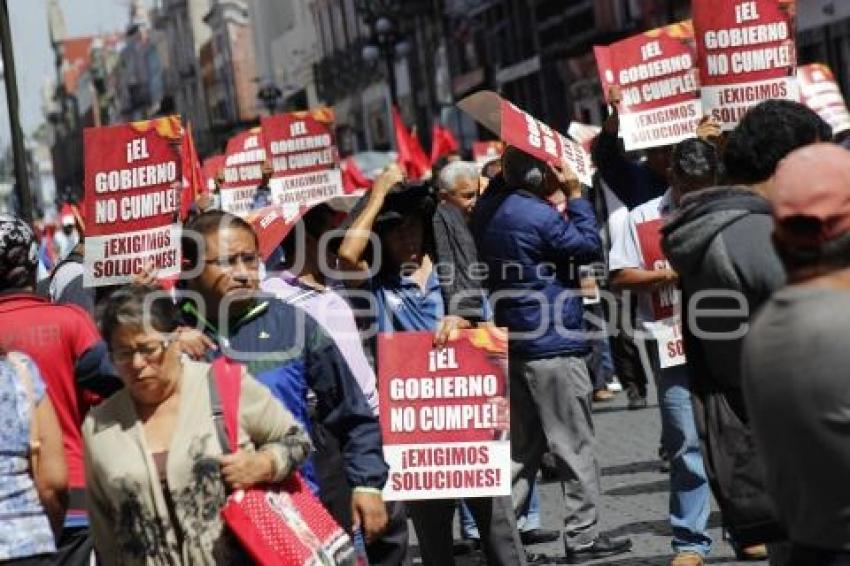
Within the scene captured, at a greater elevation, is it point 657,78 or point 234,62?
point 234,62

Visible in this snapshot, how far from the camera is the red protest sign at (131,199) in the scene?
938 cm

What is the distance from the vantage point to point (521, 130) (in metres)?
9.12

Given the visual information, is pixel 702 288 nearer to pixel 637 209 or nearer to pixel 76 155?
pixel 637 209

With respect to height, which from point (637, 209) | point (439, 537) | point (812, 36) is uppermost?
point (812, 36)

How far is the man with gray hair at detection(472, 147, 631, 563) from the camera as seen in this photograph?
30.3ft

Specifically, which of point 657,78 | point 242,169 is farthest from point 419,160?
point 657,78

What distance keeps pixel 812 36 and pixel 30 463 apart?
2999 cm

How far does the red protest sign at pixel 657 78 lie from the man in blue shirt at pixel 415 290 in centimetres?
257

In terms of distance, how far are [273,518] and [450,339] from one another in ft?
9.91

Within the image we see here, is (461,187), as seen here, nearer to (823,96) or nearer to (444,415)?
(444,415)

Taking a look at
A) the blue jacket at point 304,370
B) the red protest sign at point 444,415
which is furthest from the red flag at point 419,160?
the blue jacket at point 304,370

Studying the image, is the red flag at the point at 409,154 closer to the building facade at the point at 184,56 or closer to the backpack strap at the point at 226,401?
the backpack strap at the point at 226,401

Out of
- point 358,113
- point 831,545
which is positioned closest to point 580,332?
point 831,545

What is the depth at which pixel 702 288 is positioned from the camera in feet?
19.4
